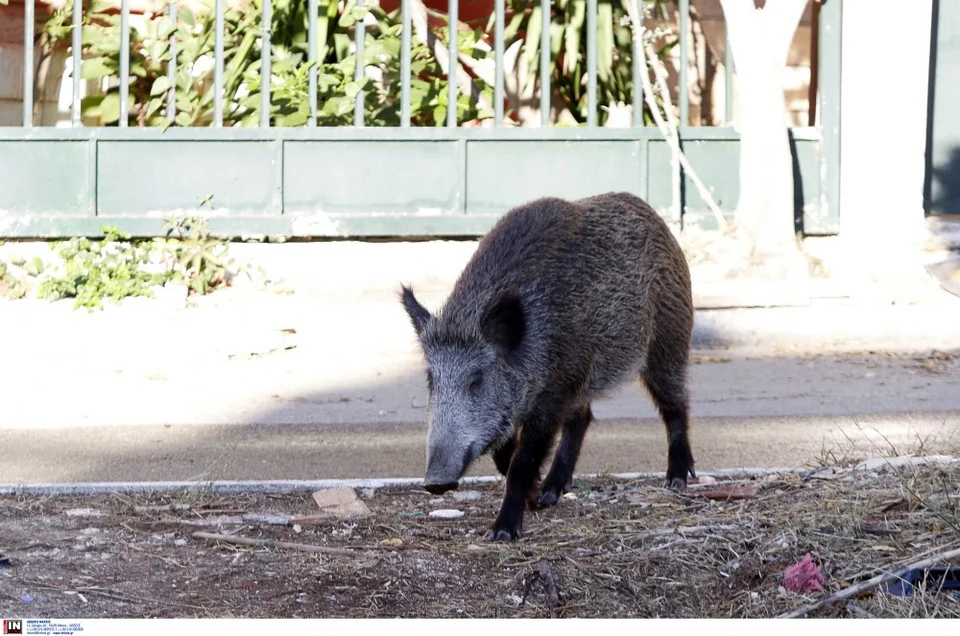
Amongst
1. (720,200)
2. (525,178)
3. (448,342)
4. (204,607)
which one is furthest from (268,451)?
(720,200)

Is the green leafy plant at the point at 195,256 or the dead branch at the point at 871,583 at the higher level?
the green leafy plant at the point at 195,256

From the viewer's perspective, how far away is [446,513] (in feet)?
15.9

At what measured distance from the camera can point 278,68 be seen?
10.4 meters

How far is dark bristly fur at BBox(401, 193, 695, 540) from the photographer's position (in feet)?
14.9

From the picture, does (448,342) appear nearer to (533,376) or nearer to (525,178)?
(533,376)

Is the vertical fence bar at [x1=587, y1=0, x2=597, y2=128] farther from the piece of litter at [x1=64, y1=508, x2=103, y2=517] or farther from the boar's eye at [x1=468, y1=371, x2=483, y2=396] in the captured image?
the piece of litter at [x1=64, y1=508, x2=103, y2=517]

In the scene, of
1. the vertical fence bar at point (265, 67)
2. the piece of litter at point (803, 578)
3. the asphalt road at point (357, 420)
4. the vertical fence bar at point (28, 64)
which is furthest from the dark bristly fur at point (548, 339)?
the vertical fence bar at point (28, 64)

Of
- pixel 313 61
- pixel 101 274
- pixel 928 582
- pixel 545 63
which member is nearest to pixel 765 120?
pixel 545 63

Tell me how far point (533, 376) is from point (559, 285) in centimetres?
40

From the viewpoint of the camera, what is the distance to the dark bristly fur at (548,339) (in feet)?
14.9

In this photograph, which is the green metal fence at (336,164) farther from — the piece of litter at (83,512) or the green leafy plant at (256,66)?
the piece of litter at (83,512)

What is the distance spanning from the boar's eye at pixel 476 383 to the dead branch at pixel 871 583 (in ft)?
5.07

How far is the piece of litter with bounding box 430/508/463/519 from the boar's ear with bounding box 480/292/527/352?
71 centimetres

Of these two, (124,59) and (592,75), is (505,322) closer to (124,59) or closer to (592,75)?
(592,75)
